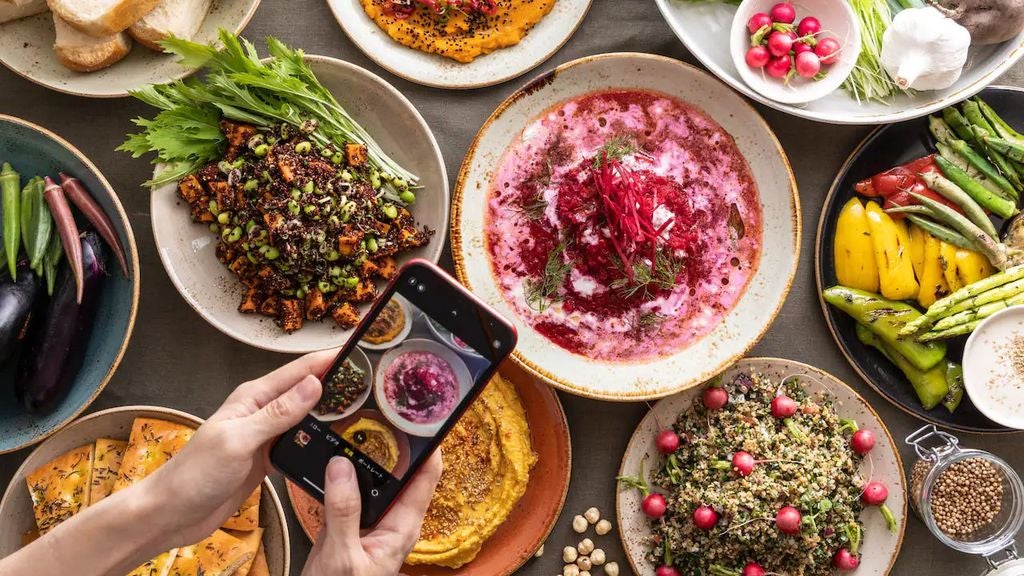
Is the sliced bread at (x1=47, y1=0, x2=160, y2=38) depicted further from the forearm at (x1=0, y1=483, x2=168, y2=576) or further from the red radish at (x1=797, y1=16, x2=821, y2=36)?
the red radish at (x1=797, y1=16, x2=821, y2=36)

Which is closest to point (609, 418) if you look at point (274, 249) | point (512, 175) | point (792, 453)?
point (792, 453)

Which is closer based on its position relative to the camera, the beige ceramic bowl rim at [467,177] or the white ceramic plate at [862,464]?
the beige ceramic bowl rim at [467,177]

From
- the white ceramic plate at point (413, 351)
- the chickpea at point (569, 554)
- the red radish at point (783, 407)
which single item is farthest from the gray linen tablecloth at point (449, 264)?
the white ceramic plate at point (413, 351)

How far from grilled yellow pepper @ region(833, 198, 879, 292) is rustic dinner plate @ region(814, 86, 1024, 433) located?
4cm

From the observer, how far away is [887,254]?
3.39 meters

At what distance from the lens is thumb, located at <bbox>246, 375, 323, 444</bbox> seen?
2.38m

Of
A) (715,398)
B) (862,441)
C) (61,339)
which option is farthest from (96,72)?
(862,441)

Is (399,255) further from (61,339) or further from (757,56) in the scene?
(757,56)

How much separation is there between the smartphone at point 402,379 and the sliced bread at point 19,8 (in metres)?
2.28

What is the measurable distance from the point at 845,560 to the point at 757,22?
2.41m

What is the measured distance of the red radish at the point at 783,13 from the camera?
A: 339cm

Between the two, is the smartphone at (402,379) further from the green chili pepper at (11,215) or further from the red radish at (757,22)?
the red radish at (757,22)

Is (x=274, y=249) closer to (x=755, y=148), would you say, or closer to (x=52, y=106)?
(x=52, y=106)

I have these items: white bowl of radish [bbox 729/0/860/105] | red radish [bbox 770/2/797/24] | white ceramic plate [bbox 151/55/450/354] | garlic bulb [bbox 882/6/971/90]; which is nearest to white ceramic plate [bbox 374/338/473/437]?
white ceramic plate [bbox 151/55/450/354]
